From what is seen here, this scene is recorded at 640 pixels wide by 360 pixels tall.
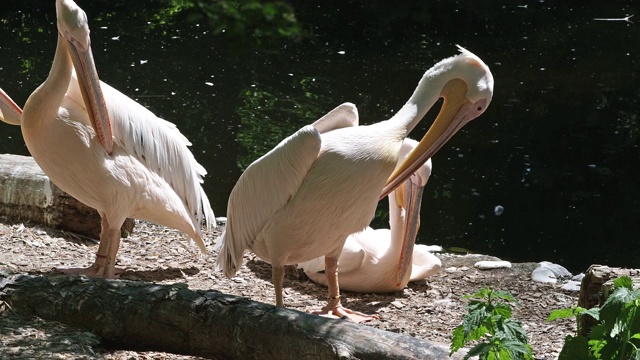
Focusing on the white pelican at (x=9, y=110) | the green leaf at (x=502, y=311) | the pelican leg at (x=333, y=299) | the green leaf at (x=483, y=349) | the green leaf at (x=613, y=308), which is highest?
the green leaf at (x=613, y=308)

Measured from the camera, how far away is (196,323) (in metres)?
3.11

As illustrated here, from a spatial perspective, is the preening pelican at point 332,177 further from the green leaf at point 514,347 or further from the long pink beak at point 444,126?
the green leaf at point 514,347

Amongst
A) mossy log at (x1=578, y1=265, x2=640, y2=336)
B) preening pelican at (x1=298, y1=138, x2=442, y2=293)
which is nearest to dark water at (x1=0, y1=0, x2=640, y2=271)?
preening pelican at (x1=298, y1=138, x2=442, y2=293)

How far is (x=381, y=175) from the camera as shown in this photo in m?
4.01

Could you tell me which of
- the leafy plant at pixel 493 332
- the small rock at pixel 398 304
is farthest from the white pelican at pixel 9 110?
the leafy plant at pixel 493 332

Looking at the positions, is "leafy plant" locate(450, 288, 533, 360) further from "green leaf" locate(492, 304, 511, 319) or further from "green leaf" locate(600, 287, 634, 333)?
"green leaf" locate(600, 287, 634, 333)

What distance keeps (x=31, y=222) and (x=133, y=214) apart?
36.9 inches

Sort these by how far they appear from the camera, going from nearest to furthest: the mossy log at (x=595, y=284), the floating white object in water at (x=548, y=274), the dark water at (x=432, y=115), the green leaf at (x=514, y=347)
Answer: the green leaf at (x=514, y=347) → the mossy log at (x=595, y=284) → the floating white object in water at (x=548, y=274) → the dark water at (x=432, y=115)

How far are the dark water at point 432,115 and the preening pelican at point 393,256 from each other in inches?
83.9

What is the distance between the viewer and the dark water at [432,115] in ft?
25.0

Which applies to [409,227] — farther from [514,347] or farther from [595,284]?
[514,347]

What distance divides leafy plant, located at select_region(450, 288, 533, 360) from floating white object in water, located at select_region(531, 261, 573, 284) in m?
2.83

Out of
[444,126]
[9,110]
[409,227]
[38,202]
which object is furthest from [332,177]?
[9,110]

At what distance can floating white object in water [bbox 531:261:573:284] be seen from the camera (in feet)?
17.4
